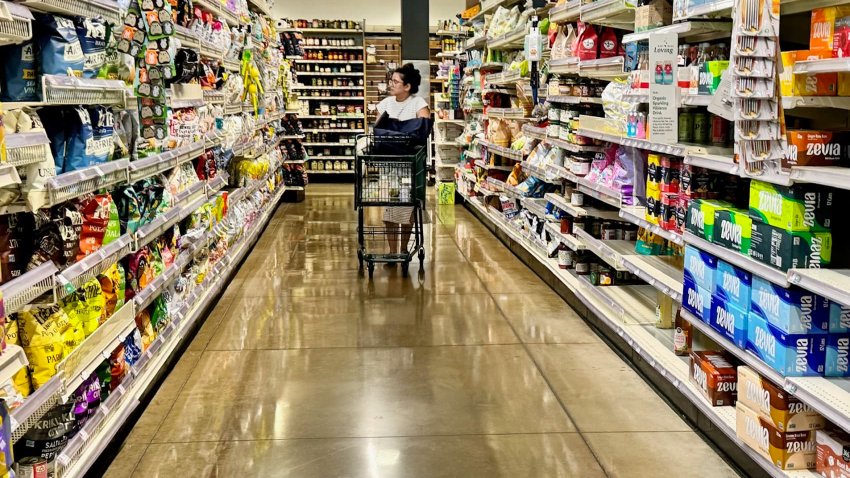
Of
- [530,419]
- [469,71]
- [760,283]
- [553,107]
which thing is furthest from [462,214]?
[760,283]

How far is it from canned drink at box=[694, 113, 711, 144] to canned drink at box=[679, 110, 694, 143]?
0.03 metres

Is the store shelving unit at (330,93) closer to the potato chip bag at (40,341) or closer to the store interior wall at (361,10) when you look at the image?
the store interior wall at (361,10)

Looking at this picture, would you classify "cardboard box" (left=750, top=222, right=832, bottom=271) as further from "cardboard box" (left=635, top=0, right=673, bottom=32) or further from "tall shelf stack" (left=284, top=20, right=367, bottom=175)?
"tall shelf stack" (left=284, top=20, right=367, bottom=175)

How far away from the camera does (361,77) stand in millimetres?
15578

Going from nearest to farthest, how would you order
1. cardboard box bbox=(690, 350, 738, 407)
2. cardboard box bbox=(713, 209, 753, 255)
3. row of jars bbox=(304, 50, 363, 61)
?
cardboard box bbox=(713, 209, 753, 255)
cardboard box bbox=(690, 350, 738, 407)
row of jars bbox=(304, 50, 363, 61)

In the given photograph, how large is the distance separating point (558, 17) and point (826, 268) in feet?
11.8

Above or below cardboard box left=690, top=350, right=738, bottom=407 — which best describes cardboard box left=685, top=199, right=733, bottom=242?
above

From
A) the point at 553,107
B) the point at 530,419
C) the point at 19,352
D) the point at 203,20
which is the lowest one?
the point at 530,419

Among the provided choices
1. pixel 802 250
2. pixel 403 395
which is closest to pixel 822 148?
pixel 802 250

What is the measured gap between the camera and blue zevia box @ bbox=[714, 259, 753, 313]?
2971mm

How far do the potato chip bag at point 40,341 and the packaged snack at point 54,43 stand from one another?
0.79 m

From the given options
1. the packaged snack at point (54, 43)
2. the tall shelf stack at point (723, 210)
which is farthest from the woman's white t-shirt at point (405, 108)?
the packaged snack at point (54, 43)

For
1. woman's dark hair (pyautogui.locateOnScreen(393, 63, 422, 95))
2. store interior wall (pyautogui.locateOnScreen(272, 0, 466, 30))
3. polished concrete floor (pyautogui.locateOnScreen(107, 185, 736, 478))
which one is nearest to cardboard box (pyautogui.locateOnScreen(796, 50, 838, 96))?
polished concrete floor (pyautogui.locateOnScreen(107, 185, 736, 478))

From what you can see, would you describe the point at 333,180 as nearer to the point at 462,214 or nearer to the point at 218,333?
the point at 462,214
